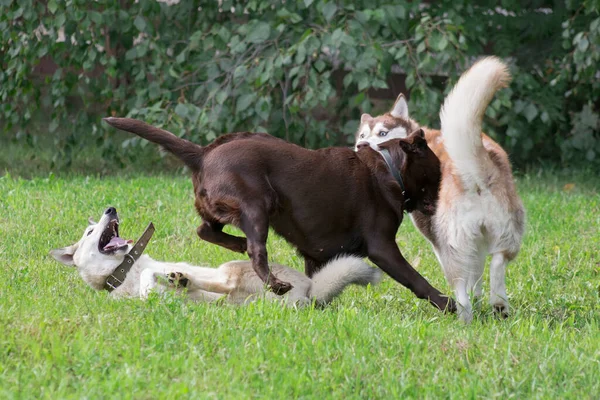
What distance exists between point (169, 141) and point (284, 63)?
3.36 metres

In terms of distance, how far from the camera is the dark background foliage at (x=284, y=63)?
7.56 metres

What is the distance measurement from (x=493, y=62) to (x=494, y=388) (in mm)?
1589

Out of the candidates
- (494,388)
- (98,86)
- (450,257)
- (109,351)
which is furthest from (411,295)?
(98,86)

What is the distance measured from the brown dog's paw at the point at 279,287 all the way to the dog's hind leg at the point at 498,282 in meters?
0.98

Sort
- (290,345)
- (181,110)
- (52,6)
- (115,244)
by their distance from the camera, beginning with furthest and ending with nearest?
1. (181,110)
2. (52,6)
3. (115,244)
4. (290,345)

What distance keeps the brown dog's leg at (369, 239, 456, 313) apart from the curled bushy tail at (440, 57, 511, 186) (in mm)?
510

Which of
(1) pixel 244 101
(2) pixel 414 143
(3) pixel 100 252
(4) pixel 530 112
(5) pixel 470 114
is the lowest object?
(4) pixel 530 112

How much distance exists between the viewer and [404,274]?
416 centimetres

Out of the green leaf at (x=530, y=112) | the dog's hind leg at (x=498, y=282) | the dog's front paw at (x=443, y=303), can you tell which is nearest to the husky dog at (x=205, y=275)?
the dog's front paw at (x=443, y=303)

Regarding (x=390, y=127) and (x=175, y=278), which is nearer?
(x=175, y=278)

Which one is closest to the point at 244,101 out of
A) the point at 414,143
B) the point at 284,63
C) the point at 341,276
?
the point at 284,63

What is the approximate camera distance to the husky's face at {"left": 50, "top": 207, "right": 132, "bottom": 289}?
428 centimetres

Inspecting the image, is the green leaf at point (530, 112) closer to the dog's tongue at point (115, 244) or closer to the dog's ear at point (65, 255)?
the dog's tongue at point (115, 244)

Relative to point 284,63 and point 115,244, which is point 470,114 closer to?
point 115,244
